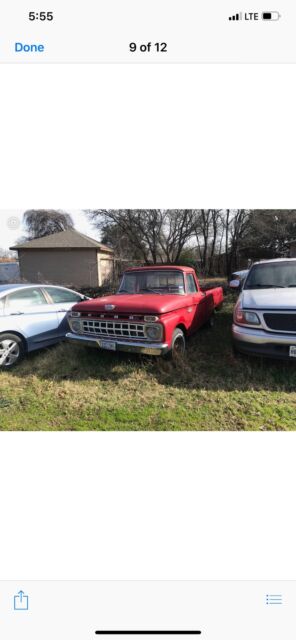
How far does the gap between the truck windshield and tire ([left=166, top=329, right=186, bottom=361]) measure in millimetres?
1583

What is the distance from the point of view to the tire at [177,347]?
395cm

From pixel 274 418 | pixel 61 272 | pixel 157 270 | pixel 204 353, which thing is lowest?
pixel 274 418

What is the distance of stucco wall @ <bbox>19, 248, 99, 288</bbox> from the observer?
15.4m

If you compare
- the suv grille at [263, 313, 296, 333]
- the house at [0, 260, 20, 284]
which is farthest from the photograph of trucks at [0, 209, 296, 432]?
the house at [0, 260, 20, 284]

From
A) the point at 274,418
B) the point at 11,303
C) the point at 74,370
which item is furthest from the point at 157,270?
the point at 274,418

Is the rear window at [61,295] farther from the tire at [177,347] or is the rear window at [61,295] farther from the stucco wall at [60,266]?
the stucco wall at [60,266]

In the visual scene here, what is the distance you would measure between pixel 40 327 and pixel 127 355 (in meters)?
1.72

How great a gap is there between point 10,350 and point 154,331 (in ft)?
8.37

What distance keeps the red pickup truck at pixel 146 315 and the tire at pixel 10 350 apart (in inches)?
36.9

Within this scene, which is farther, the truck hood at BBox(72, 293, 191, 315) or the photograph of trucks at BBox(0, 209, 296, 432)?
the truck hood at BBox(72, 293, 191, 315)

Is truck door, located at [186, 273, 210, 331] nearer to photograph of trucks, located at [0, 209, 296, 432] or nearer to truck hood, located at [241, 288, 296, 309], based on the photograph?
photograph of trucks, located at [0, 209, 296, 432]

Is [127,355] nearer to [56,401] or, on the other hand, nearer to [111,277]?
[56,401]
